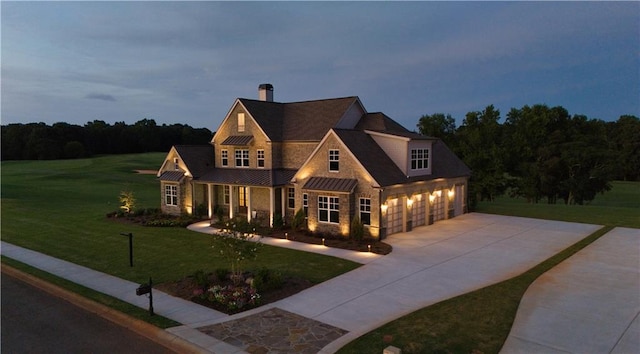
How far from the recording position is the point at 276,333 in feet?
37.6

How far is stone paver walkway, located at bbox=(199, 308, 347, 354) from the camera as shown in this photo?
1059cm

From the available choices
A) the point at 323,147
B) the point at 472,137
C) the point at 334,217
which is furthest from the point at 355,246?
the point at 472,137

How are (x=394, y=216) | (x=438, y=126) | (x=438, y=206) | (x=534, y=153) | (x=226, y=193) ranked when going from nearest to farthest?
(x=394, y=216) < (x=438, y=206) < (x=226, y=193) < (x=534, y=153) < (x=438, y=126)

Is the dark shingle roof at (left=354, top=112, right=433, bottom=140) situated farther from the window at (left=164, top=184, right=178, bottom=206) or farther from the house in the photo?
the window at (left=164, top=184, right=178, bottom=206)

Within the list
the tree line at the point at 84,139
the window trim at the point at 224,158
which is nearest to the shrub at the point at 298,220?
the window trim at the point at 224,158

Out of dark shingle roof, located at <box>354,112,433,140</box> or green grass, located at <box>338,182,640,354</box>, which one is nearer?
green grass, located at <box>338,182,640,354</box>

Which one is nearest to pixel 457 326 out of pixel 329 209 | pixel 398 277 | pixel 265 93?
pixel 398 277

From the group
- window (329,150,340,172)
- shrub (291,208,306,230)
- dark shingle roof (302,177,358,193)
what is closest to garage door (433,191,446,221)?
dark shingle roof (302,177,358,193)

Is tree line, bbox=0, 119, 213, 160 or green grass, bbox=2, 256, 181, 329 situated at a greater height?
tree line, bbox=0, 119, 213, 160

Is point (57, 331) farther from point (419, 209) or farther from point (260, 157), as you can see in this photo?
point (419, 209)

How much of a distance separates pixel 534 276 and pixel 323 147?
13.6 m

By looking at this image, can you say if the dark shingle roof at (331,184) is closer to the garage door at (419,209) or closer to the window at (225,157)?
the garage door at (419,209)

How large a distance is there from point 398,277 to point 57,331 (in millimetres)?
11787

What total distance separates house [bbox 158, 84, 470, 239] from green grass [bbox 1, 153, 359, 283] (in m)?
4.49
